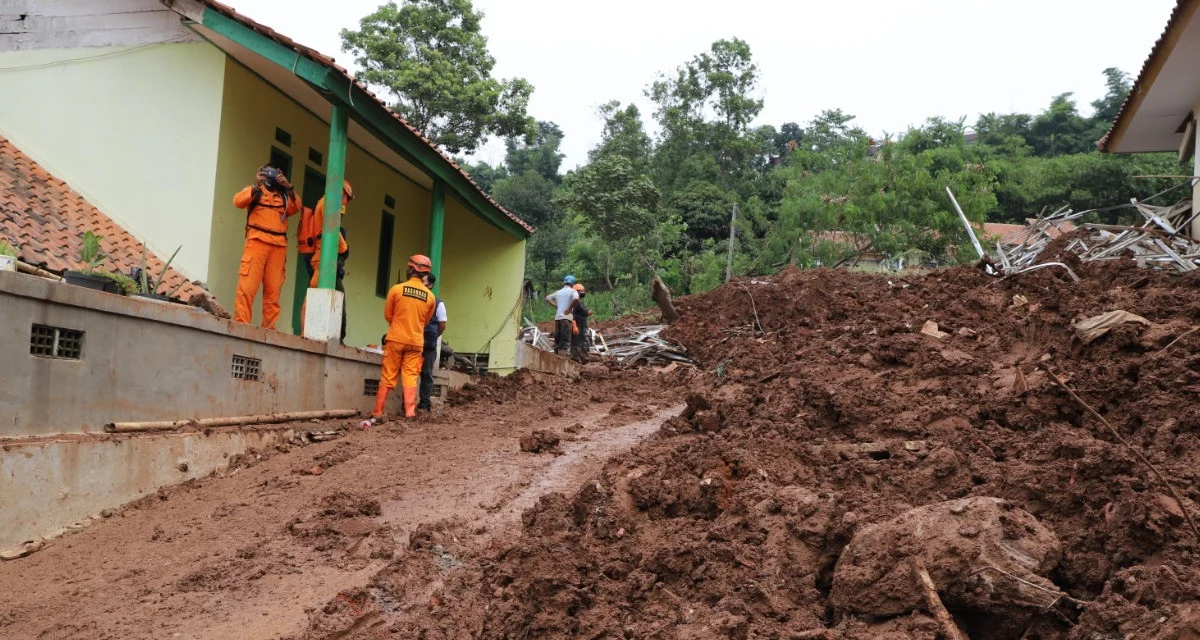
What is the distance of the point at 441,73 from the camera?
27906 mm

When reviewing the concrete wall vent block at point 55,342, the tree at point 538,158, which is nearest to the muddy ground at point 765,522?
the concrete wall vent block at point 55,342

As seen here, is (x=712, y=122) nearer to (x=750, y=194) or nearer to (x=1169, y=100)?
(x=750, y=194)

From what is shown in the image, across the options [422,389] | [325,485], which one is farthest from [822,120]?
[325,485]

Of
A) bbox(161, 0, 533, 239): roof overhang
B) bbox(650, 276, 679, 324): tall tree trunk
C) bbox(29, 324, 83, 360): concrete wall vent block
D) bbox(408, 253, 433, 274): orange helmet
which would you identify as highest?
bbox(161, 0, 533, 239): roof overhang

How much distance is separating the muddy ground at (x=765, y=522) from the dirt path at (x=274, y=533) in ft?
0.08

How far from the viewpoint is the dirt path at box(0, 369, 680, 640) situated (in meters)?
4.50

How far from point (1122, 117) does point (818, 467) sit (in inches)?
410

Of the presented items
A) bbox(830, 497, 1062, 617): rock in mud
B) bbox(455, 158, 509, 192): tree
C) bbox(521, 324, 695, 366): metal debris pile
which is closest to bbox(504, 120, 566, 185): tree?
→ bbox(455, 158, 509, 192): tree

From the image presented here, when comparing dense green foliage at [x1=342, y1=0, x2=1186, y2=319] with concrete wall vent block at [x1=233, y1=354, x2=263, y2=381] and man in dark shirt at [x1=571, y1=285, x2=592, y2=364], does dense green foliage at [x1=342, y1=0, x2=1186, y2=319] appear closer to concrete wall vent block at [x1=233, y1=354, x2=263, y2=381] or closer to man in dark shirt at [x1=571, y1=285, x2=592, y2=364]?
man in dark shirt at [x1=571, y1=285, x2=592, y2=364]

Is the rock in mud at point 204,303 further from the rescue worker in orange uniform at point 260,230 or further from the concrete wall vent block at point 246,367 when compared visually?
the rescue worker in orange uniform at point 260,230

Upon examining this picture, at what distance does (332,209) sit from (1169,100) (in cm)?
1084

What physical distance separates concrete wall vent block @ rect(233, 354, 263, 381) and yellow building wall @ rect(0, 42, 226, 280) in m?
1.82

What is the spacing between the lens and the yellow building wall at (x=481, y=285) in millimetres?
14977

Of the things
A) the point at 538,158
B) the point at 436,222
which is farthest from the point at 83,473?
the point at 538,158
